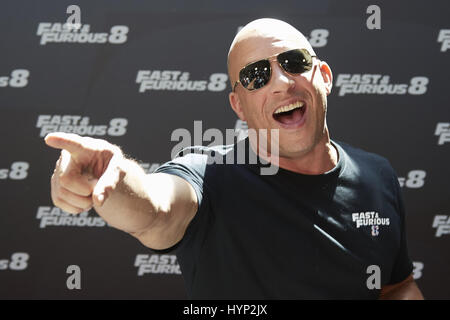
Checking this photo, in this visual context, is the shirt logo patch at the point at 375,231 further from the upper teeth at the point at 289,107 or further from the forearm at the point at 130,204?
the forearm at the point at 130,204

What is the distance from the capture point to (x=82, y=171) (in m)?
0.97

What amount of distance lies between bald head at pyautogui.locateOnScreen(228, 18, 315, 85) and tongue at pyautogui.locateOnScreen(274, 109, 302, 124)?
0.22 m

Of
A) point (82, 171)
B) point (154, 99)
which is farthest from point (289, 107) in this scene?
point (154, 99)

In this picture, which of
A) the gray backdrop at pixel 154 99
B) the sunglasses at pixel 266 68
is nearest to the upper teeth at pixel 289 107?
the sunglasses at pixel 266 68

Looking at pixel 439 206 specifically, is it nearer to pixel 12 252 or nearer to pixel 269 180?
pixel 269 180

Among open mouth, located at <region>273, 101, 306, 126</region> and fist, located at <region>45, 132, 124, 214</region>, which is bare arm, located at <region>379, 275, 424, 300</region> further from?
fist, located at <region>45, 132, 124, 214</region>

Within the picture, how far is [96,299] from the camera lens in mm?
3219

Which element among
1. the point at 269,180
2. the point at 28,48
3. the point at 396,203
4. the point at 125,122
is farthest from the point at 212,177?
the point at 28,48

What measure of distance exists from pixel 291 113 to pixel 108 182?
0.97 m

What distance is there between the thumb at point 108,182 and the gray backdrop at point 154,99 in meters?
2.25

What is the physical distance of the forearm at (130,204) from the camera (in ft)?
3.44

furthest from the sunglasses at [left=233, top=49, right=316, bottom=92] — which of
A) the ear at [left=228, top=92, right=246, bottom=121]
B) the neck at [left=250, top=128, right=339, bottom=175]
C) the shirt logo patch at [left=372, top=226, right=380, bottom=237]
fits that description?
the shirt logo patch at [left=372, top=226, right=380, bottom=237]

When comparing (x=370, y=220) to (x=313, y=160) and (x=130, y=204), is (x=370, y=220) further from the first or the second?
(x=130, y=204)

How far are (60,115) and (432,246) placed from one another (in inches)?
113
